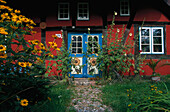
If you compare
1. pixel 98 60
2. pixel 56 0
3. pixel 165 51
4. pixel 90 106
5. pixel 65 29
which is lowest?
pixel 90 106

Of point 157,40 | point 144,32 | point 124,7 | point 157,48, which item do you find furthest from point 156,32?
point 124,7

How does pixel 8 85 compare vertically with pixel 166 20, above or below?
below

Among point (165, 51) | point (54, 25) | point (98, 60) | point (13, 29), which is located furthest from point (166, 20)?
point (13, 29)

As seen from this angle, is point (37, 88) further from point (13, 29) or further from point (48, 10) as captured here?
point (48, 10)

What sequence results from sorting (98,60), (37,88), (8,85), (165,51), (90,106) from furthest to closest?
(165,51), (98,60), (90,106), (37,88), (8,85)

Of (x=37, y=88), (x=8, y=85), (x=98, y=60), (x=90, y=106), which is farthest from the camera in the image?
(x=98, y=60)

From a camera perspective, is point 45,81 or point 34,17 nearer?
point 45,81

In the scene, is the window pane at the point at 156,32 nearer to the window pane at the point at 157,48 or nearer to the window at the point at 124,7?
the window pane at the point at 157,48

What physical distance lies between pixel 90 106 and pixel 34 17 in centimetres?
460

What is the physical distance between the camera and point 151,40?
5465mm

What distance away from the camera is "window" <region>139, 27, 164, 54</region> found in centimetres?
545

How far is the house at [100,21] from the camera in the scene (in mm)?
5449

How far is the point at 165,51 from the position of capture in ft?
17.8

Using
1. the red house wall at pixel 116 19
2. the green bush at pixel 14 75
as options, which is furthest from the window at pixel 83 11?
the green bush at pixel 14 75
